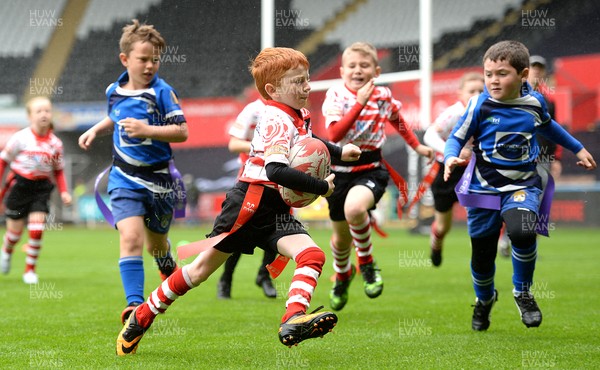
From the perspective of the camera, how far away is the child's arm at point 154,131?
16.8 feet

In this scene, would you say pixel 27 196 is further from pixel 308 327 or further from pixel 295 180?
pixel 308 327

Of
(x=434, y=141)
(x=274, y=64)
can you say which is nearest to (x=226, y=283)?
(x=434, y=141)

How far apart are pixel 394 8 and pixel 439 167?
12.2 metres

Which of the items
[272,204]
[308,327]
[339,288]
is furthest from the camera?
[339,288]

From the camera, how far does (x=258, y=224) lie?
4.26m

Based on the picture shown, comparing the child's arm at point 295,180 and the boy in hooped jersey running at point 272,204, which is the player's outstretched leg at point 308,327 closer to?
the boy in hooped jersey running at point 272,204

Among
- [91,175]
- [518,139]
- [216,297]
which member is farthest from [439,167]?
[91,175]

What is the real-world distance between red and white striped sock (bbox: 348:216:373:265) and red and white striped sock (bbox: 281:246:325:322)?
2.38 meters

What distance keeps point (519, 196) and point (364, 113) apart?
1913 millimetres

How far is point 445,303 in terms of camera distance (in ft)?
22.6

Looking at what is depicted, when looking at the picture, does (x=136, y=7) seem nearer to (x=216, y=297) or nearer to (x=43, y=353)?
(x=216, y=297)

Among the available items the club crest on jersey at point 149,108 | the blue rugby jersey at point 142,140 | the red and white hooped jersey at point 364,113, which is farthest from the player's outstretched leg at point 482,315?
the club crest on jersey at point 149,108

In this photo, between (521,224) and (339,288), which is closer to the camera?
(521,224)

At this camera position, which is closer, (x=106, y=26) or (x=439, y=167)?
(x=439, y=167)
